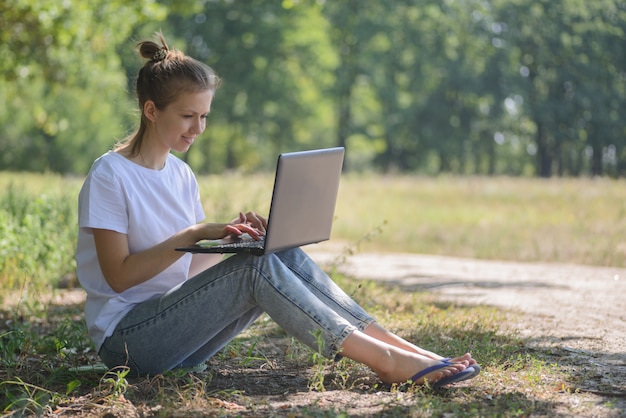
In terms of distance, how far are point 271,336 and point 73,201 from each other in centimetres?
390

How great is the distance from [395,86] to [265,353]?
34.3 m

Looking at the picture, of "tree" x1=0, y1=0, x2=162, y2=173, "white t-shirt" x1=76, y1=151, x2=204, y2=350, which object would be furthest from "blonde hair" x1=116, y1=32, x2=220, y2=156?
"tree" x1=0, y1=0, x2=162, y2=173

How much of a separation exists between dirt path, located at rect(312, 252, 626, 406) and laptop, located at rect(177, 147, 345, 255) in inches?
50.5

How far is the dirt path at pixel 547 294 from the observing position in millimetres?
4100

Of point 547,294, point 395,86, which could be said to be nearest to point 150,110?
point 547,294

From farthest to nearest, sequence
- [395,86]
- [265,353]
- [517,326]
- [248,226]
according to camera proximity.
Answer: [395,86] < [517,326] < [265,353] < [248,226]

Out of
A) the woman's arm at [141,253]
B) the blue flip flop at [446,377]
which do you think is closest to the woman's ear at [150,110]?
the woman's arm at [141,253]

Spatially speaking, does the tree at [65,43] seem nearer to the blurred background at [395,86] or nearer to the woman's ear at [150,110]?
the woman's ear at [150,110]

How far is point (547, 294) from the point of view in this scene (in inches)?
242

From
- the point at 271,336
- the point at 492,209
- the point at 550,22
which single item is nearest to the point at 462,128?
the point at 550,22

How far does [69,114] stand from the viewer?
31.8 metres

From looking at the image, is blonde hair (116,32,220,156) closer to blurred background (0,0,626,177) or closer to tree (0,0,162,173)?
tree (0,0,162,173)

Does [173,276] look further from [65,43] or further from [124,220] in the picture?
[65,43]

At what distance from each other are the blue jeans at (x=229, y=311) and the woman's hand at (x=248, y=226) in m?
0.10
